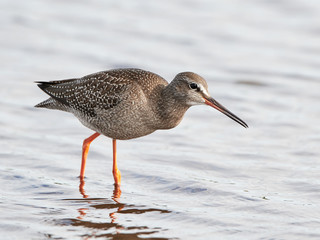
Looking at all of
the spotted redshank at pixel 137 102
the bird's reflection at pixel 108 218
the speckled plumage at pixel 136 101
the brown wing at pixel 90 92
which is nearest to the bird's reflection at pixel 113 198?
the bird's reflection at pixel 108 218

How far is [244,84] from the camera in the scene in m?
16.3

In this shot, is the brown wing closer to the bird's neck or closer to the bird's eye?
the bird's neck

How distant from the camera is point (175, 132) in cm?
1336

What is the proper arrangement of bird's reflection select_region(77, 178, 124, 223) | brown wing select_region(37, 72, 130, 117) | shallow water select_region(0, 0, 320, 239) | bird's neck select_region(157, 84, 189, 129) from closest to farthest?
shallow water select_region(0, 0, 320, 239) → bird's reflection select_region(77, 178, 124, 223) → bird's neck select_region(157, 84, 189, 129) → brown wing select_region(37, 72, 130, 117)

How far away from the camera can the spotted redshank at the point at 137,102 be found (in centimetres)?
1033

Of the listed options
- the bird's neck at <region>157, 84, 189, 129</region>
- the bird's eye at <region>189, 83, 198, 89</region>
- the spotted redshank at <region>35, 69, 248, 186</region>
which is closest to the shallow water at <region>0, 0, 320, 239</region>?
the spotted redshank at <region>35, 69, 248, 186</region>

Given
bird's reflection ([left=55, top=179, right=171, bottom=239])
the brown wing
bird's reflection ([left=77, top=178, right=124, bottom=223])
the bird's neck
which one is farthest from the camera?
the brown wing

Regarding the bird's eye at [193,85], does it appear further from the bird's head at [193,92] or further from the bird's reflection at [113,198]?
the bird's reflection at [113,198]

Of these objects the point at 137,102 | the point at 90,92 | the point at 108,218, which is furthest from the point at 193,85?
the point at 108,218

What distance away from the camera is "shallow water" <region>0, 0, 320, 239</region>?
9289 mm

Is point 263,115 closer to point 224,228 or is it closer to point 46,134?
point 46,134

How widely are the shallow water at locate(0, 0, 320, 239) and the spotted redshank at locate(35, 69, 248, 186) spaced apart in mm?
910

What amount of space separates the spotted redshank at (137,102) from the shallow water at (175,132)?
35.8 inches

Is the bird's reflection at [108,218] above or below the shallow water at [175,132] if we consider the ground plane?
below
